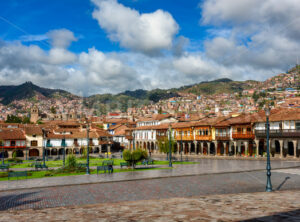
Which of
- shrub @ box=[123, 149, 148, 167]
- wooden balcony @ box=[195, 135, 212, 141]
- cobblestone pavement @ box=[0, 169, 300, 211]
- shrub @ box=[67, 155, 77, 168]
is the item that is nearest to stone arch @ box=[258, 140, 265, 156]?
wooden balcony @ box=[195, 135, 212, 141]

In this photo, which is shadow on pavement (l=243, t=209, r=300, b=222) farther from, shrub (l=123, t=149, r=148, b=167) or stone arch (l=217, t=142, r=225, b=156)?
stone arch (l=217, t=142, r=225, b=156)

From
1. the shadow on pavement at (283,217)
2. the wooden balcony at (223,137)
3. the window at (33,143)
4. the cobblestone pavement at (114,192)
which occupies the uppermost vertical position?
the wooden balcony at (223,137)

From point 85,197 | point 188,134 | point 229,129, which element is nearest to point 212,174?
point 85,197

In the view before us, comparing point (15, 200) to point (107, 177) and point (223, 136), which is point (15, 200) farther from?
→ point (223, 136)

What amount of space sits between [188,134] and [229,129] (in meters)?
11.1

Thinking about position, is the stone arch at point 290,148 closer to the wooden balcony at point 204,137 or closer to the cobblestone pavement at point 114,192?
the wooden balcony at point 204,137

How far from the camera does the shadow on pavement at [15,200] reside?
1449 centimetres

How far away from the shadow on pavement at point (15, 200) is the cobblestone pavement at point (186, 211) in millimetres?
2422

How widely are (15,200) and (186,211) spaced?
9974mm

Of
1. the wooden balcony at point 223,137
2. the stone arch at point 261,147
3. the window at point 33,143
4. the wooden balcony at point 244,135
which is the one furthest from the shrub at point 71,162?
the window at point 33,143

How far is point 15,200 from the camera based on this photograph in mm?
15945

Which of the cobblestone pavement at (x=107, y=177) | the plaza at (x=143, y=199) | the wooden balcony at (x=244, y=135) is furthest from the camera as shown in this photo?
the wooden balcony at (x=244, y=135)

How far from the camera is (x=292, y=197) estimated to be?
46.3 ft

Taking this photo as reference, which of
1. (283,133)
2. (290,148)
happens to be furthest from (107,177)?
(290,148)
